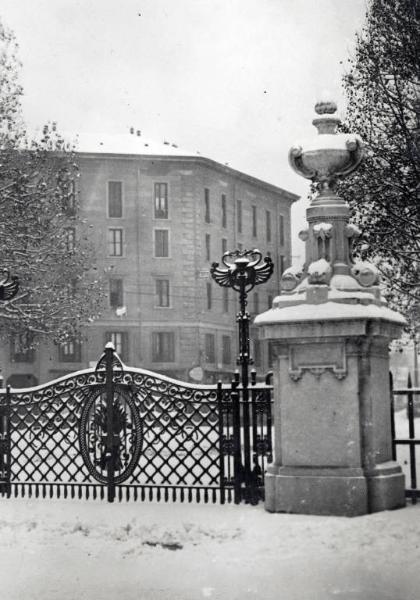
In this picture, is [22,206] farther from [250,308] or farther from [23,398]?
[250,308]

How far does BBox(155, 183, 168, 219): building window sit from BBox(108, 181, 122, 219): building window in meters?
2.31

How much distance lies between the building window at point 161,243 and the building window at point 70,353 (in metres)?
7.67

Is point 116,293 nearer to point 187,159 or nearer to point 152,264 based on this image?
point 152,264

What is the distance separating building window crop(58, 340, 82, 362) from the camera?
56625mm

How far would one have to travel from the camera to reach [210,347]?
60.3 meters

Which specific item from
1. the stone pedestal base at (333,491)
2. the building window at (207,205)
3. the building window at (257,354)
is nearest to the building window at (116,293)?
the building window at (207,205)

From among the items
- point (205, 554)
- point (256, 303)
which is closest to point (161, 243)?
point (256, 303)

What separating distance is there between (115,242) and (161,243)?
2.86 meters

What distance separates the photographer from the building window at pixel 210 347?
5984cm

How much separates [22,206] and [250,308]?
129 ft

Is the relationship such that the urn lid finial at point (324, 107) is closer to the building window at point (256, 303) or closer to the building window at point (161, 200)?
the building window at point (161, 200)

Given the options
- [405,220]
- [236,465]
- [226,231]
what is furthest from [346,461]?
[226,231]

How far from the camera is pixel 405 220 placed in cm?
1955

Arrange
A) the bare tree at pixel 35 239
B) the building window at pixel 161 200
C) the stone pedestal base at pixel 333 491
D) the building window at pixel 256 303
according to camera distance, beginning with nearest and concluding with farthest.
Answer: the stone pedestal base at pixel 333 491
the bare tree at pixel 35 239
the building window at pixel 161 200
the building window at pixel 256 303
